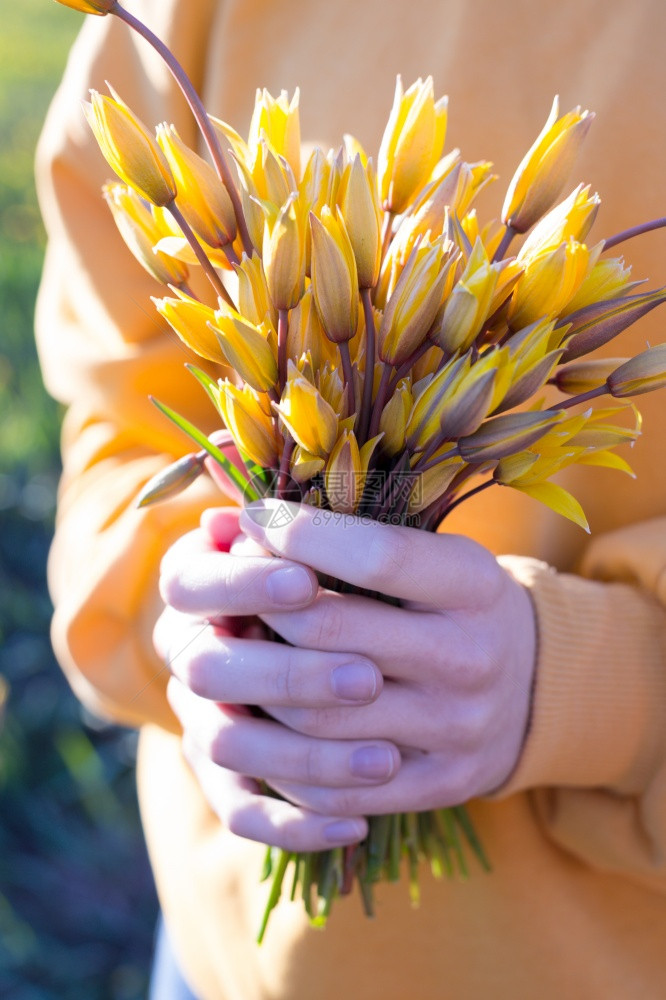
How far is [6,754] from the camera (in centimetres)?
132

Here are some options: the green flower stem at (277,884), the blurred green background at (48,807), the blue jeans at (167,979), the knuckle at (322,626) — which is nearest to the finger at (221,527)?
the knuckle at (322,626)

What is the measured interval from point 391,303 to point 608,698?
1.00ft

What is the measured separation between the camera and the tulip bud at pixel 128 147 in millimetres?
370

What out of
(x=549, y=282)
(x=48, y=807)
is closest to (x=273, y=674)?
(x=549, y=282)

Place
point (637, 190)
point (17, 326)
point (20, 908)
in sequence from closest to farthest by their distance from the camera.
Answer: point (637, 190)
point (20, 908)
point (17, 326)

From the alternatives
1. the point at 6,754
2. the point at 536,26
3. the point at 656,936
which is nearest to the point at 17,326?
the point at 6,754

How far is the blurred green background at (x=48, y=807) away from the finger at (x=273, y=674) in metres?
0.91

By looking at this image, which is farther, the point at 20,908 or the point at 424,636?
the point at 20,908

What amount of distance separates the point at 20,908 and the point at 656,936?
1050 millimetres

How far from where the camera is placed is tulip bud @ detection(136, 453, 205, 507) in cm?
45

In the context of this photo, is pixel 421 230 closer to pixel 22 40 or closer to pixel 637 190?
pixel 637 190

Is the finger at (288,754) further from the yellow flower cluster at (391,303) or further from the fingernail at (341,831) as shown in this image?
the yellow flower cluster at (391,303)

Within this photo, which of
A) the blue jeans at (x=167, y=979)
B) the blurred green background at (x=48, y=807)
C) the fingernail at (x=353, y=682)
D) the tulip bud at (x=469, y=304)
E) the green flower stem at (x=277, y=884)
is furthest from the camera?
the blurred green background at (x=48, y=807)

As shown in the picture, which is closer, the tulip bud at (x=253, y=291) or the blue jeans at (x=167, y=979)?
the tulip bud at (x=253, y=291)
